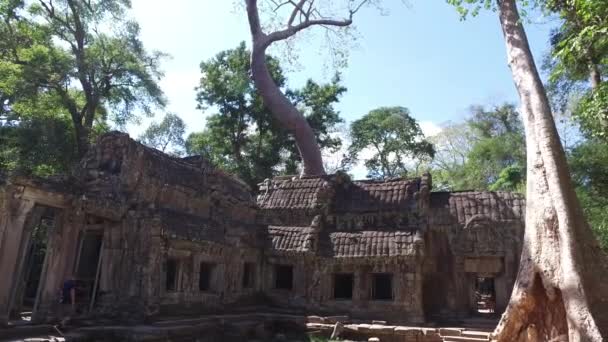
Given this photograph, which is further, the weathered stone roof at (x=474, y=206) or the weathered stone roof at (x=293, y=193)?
the weathered stone roof at (x=293, y=193)

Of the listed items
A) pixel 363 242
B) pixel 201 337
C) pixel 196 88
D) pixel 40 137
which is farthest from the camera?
pixel 196 88

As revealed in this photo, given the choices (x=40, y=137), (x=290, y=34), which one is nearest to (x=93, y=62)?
(x=40, y=137)

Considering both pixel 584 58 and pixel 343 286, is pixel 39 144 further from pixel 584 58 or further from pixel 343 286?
pixel 584 58

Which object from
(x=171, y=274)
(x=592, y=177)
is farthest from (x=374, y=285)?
(x=592, y=177)

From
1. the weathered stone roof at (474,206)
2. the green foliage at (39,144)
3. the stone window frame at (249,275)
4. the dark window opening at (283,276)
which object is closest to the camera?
the weathered stone roof at (474,206)

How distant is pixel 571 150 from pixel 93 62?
Answer: 64.9ft

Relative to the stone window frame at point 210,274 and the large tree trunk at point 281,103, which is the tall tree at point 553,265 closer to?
the stone window frame at point 210,274

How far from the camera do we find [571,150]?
54.9 feet

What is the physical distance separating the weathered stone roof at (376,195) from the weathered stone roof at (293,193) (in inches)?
28.7

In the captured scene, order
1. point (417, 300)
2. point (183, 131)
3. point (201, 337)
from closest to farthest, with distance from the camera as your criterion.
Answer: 1. point (201, 337)
2. point (417, 300)
3. point (183, 131)

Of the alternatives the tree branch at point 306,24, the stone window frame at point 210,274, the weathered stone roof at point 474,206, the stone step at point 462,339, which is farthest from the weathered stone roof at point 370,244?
the tree branch at point 306,24

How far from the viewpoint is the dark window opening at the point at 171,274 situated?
1191cm

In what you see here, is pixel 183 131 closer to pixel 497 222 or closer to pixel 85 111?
pixel 85 111

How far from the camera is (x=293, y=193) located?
16266 millimetres
